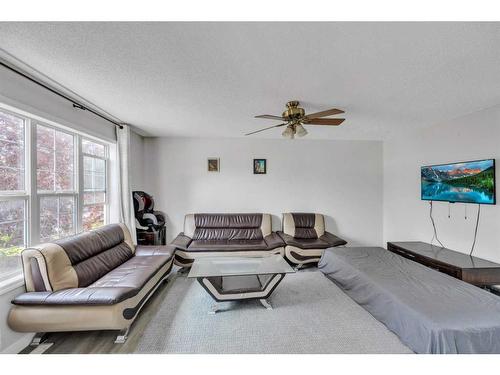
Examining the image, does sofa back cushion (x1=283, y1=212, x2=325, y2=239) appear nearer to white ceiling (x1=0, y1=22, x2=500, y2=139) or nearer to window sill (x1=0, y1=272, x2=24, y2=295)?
white ceiling (x1=0, y1=22, x2=500, y2=139)

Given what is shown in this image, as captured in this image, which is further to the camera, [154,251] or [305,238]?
[305,238]

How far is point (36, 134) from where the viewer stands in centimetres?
215

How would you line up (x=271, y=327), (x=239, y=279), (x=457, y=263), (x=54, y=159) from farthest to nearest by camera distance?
(x=239, y=279)
(x=457, y=263)
(x=54, y=159)
(x=271, y=327)

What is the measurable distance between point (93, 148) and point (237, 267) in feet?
8.78

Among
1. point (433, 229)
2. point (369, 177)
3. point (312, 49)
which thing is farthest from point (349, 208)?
point (312, 49)

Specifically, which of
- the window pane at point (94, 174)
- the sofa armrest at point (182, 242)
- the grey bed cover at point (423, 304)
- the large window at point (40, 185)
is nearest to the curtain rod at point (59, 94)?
the large window at point (40, 185)

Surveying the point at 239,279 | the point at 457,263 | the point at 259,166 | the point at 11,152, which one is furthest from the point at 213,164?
the point at 457,263

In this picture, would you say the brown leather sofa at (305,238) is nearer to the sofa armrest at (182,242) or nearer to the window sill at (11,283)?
the sofa armrest at (182,242)

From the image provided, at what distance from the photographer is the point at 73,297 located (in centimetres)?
176

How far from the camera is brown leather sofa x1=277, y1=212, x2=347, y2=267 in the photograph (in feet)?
11.8

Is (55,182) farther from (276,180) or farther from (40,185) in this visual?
(276,180)

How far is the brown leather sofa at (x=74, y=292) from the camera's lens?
173 centimetres

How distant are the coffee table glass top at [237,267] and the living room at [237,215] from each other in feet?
0.13

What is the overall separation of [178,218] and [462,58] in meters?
4.40
